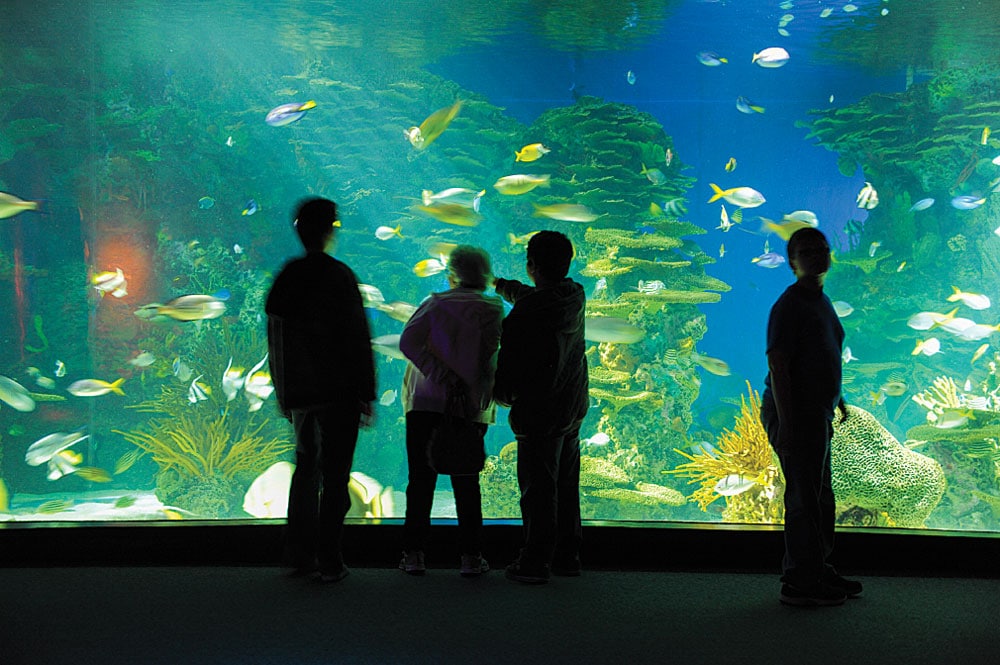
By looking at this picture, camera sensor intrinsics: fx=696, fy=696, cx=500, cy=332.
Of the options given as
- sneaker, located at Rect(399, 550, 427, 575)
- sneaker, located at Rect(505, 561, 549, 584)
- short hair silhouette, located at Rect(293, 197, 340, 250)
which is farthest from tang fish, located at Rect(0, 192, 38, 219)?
sneaker, located at Rect(505, 561, 549, 584)

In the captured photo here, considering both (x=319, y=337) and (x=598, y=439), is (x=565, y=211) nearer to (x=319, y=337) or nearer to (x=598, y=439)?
(x=598, y=439)

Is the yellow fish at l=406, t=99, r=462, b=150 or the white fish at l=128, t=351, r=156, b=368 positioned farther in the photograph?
the white fish at l=128, t=351, r=156, b=368

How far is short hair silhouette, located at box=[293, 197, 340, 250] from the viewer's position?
3225 millimetres

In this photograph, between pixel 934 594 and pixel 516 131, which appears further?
pixel 516 131

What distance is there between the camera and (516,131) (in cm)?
855

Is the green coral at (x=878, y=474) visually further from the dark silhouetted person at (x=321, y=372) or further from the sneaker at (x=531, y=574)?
the dark silhouetted person at (x=321, y=372)

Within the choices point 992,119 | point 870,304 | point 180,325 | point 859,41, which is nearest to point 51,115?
point 180,325

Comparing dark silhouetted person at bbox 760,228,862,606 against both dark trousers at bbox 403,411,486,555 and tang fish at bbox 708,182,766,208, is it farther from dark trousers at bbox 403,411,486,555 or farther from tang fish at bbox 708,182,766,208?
tang fish at bbox 708,182,766,208

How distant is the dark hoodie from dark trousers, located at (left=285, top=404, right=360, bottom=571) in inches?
28.6

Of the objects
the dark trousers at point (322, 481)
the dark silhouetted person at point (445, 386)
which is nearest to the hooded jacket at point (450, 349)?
the dark silhouetted person at point (445, 386)

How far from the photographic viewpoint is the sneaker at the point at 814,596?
9.70 ft

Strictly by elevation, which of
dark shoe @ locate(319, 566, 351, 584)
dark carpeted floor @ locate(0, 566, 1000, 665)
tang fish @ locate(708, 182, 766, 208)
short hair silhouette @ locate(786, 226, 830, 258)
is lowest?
dark carpeted floor @ locate(0, 566, 1000, 665)

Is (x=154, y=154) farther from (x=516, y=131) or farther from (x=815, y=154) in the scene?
(x=815, y=154)

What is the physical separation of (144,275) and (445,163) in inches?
166
